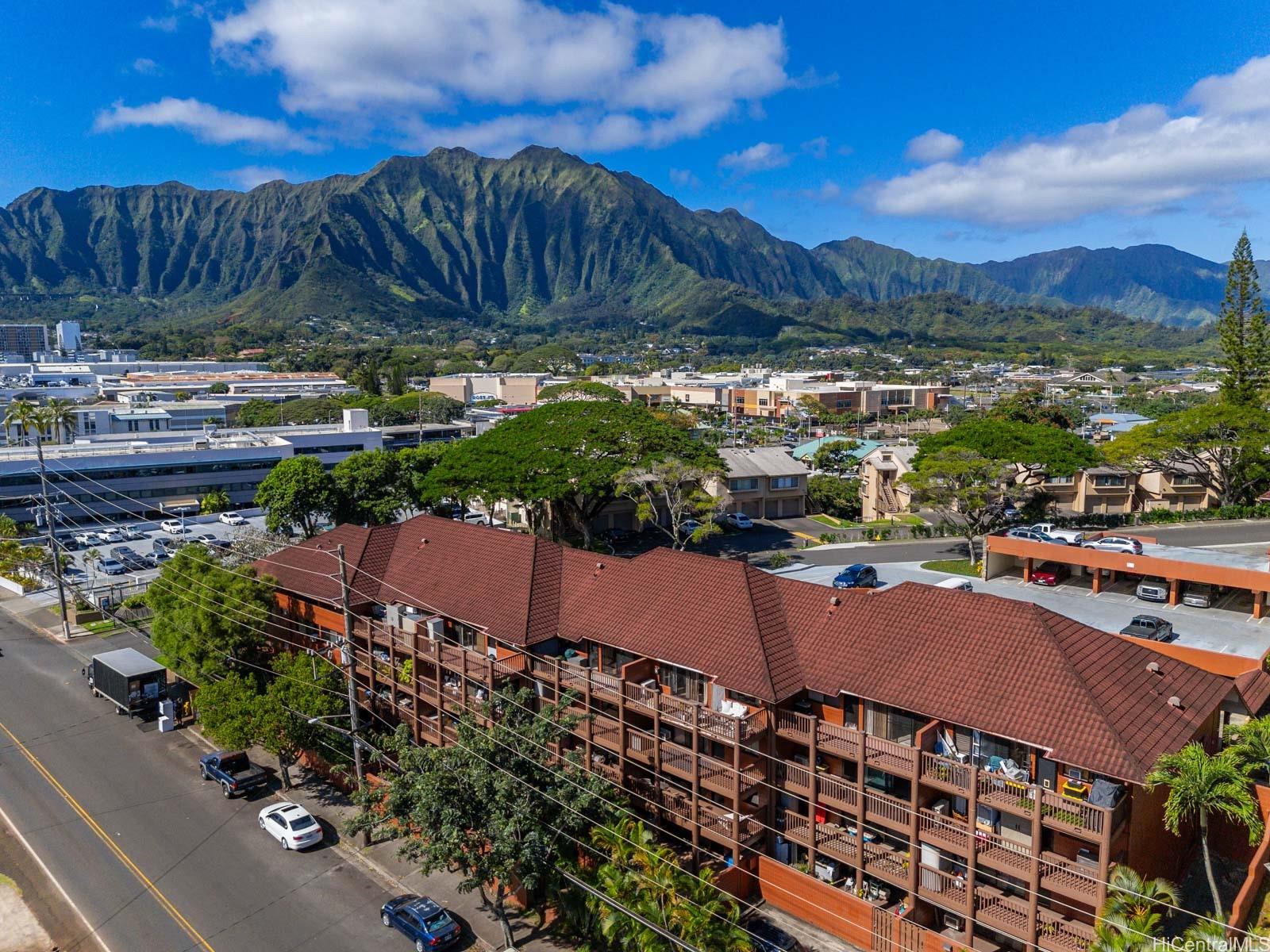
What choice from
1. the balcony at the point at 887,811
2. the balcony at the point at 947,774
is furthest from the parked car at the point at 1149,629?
the balcony at the point at 887,811

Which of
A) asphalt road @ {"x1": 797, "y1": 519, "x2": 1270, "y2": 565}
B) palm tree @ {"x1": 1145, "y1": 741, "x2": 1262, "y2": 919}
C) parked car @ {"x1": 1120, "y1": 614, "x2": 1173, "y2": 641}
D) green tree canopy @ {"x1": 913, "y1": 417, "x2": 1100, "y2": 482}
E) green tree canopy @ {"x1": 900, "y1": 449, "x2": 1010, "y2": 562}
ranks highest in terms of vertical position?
green tree canopy @ {"x1": 913, "y1": 417, "x2": 1100, "y2": 482}

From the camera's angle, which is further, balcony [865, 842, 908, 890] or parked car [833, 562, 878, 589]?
parked car [833, 562, 878, 589]

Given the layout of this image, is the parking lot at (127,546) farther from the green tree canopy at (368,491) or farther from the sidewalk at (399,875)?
the sidewalk at (399,875)

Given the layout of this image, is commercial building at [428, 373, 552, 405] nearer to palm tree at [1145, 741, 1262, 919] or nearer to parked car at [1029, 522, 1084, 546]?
parked car at [1029, 522, 1084, 546]

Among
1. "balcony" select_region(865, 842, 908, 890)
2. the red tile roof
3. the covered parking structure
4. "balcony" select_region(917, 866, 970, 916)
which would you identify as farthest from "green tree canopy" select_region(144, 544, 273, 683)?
the covered parking structure

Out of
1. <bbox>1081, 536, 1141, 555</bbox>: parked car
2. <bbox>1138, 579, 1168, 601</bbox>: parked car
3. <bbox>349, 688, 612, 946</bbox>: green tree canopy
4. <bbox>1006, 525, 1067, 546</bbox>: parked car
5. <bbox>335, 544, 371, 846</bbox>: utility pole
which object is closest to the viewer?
<bbox>349, 688, 612, 946</bbox>: green tree canopy
